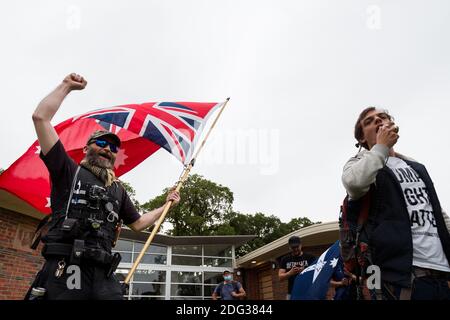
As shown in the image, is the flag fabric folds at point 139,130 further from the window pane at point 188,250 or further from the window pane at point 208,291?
the window pane at point 208,291

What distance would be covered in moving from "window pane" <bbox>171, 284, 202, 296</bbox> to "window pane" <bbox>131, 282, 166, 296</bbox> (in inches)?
26.3

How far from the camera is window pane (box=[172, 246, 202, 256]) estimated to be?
58.9 feet

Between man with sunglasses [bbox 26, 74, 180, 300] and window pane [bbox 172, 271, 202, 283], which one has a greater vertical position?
man with sunglasses [bbox 26, 74, 180, 300]

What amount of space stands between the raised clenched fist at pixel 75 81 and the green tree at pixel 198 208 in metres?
24.9

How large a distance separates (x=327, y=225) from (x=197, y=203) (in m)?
19.1

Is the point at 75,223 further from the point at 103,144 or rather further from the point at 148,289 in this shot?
the point at 148,289

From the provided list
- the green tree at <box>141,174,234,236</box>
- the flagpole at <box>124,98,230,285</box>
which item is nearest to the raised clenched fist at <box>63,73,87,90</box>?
the flagpole at <box>124,98,230,285</box>

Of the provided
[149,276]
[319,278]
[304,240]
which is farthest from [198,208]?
[319,278]

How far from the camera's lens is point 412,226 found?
1.68 metres

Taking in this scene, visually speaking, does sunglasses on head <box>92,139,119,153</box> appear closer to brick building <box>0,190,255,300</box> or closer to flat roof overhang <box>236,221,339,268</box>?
flat roof overhang <box>236,221,339,268</box>

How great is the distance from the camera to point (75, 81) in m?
2.44

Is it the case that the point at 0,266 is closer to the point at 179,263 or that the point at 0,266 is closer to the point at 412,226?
the point at 412,226

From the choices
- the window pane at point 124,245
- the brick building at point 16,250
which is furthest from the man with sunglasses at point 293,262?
the window pane at point 124,245
